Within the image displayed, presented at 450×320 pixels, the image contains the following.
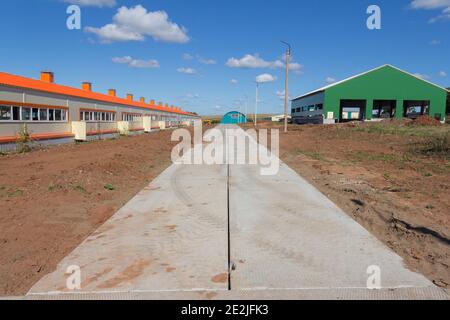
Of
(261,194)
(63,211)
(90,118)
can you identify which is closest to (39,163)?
(63,211)

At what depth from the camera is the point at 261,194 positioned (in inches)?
316

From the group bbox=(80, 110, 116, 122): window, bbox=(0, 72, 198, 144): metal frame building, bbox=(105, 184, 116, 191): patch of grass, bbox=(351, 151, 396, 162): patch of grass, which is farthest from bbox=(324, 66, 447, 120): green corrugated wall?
bbox=(105, 184, 116, 191): patch of grass

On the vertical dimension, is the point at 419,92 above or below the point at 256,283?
above

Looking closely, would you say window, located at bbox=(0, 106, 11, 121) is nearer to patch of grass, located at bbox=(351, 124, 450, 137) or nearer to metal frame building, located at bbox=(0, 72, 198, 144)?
metal frame building, located at bbox=(0, 72, 198, 144)

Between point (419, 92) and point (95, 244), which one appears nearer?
point (95, 244)

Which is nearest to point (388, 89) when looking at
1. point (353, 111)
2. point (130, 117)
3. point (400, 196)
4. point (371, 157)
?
point (353, 111)

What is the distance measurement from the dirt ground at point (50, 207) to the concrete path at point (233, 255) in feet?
1.10

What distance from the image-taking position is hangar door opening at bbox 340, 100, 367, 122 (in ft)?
207

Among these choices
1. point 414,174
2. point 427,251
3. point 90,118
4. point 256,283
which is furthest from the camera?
point 90,118

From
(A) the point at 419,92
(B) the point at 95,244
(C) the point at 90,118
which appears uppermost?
(A) the point at 419,92

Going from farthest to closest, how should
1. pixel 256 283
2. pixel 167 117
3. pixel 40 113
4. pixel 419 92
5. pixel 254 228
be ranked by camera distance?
pixel 167 117
pixel 419 92
pixel 40 113
pixel 254 228
pixel 256 283

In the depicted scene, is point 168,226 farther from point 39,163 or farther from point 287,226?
point 39,163

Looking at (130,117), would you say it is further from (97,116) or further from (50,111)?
(50,111)

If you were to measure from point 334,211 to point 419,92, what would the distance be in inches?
2136
